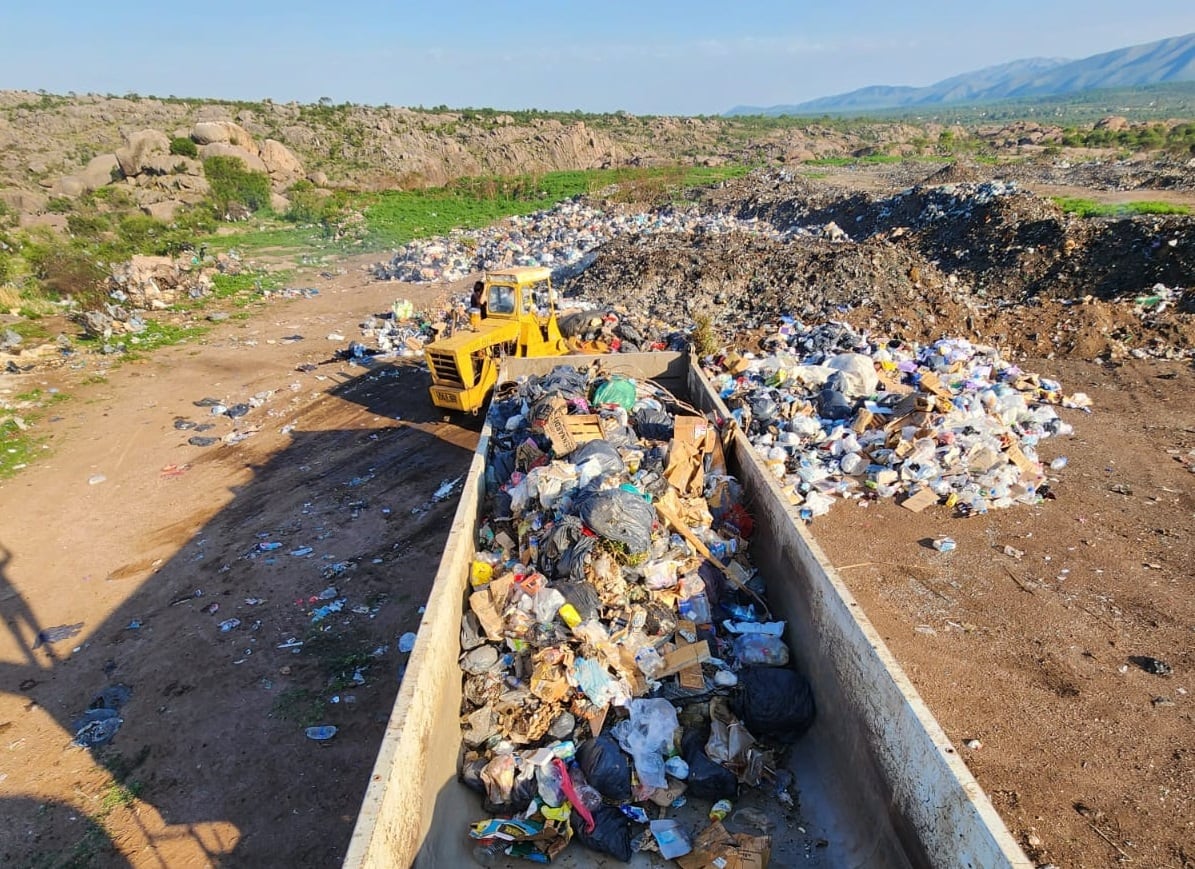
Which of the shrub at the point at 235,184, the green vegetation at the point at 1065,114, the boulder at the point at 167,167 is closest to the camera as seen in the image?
the shrub at the point at 235,184

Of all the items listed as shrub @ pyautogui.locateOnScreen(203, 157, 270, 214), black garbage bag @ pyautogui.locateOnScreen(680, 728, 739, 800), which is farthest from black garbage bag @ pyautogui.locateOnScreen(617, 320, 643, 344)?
shrub @ pyautogui.locateOnScreen(203, 157, 270, 214)

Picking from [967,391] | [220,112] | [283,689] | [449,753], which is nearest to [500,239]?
[967,391]

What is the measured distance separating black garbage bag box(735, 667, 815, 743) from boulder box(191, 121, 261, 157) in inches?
1241

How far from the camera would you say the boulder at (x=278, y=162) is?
27.1m

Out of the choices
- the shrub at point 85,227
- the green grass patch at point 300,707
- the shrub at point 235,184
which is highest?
the shrub at point 235,184

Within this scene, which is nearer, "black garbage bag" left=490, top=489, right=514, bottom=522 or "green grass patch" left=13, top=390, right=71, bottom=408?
"black garbage bag" left=490, top=489, right=514, bottom=522

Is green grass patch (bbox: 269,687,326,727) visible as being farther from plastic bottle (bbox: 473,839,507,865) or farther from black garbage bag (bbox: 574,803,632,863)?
black garbage bag (bbox: 574,803,632,863)

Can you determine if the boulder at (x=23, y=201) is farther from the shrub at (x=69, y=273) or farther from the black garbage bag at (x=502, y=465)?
the black garbage bag at (x=502, y=465)

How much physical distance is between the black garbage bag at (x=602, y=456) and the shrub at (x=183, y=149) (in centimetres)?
2868

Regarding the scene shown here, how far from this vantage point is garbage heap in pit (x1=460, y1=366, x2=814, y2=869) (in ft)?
8.95

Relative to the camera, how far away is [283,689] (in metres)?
3.99

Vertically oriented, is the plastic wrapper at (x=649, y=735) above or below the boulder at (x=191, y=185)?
below

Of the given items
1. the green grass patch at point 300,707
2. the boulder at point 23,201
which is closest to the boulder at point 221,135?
the boulder at point 23,201

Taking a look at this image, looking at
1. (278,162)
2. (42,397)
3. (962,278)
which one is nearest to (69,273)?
(42,397)
